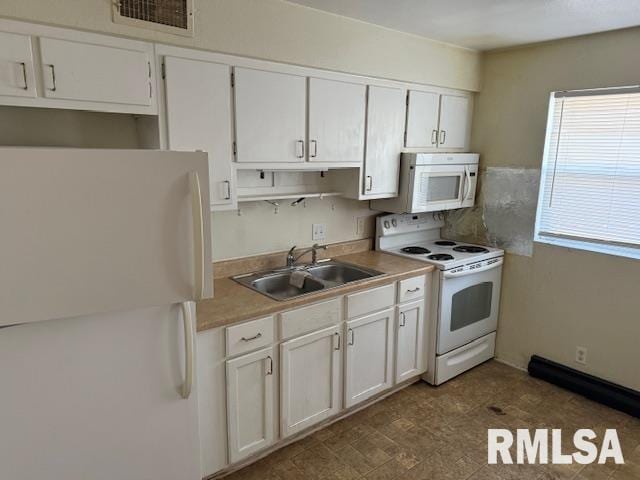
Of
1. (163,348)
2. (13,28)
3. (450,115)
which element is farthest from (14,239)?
(450,115)

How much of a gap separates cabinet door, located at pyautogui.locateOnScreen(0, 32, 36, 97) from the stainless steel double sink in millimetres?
1380

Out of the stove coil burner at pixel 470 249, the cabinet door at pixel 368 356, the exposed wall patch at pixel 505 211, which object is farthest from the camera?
the stove coil burner at pixel 470 249

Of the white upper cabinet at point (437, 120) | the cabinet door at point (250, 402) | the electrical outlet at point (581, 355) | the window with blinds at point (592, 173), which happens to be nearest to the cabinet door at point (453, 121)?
the white upper cabinet at point (437, 120)

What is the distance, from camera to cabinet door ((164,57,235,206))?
203 cm

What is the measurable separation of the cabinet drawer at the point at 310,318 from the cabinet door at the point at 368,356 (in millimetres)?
153

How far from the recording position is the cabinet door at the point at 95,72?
1707 mm

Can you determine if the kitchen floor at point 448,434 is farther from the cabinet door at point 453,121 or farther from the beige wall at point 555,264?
the cabinet door at point 453,121

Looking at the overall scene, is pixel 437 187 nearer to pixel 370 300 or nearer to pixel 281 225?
pixel 370 300

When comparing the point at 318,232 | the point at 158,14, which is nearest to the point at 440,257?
the point at 318,232

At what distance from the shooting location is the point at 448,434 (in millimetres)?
2637

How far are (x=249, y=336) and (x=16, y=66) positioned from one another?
1.46 m

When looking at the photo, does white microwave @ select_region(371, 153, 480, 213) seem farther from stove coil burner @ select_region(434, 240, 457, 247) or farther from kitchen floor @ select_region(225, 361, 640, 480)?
kitchen floor @ select_region(225, 361, 640, 480)

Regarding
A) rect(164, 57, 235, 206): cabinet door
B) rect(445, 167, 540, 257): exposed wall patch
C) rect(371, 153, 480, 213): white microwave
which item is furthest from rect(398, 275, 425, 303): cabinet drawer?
rect(164, 57, 235, 206): cabinet door

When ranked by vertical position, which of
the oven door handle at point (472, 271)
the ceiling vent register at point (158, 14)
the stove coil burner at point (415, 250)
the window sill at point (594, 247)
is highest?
the ceiling vent register at point (158, 14)
